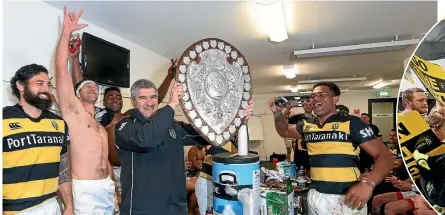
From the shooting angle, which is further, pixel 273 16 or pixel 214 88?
pixel 273 16

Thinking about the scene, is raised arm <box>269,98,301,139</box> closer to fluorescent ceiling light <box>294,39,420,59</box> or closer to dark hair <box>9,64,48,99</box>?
fluorescent ceiling light <box>294,39,420,59</box>

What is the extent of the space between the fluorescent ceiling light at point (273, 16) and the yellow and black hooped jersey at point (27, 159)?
1615mm

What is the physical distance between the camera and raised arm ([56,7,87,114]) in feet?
5.86

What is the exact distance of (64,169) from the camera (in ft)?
6.07

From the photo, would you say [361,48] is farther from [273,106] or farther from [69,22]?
[69,22]

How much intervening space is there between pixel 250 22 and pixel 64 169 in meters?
2.03

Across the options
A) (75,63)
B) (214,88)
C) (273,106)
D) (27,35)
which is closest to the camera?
(214,88)

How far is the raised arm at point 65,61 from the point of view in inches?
70.4

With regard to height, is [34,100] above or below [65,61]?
below

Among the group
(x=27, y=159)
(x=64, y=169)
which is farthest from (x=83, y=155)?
(x=27, y=159)

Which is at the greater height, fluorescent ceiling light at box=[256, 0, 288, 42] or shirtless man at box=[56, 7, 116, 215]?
fluorescent ceiling light at box=[256, 0, 288, 42]

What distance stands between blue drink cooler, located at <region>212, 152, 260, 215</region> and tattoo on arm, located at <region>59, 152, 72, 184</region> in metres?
1.05

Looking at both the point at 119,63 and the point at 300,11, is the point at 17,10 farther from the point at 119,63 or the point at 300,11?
the point at 300,11

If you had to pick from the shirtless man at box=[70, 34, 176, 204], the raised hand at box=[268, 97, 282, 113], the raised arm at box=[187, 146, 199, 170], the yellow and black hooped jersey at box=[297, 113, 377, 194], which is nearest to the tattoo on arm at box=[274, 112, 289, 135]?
the raised hand at box=[268, 97, 282, 113]
